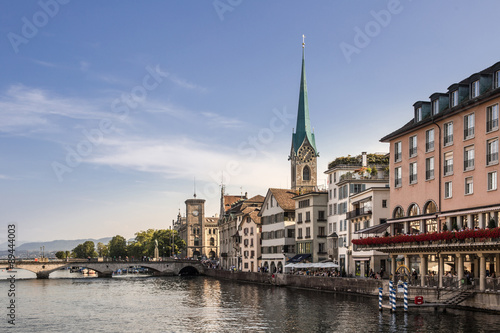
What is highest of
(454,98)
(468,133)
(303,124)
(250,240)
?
(303,124)

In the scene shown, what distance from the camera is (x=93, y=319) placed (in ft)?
168

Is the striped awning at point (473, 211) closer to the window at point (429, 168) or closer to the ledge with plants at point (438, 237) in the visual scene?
the ledge with plants at point (438, 237)

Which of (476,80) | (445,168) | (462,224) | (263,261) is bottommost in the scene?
(263,261)

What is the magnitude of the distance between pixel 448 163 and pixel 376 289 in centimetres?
1545

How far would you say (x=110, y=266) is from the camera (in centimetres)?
14688

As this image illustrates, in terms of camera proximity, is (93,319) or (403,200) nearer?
(93,319)

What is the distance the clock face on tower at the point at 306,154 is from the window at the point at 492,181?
12617 cm

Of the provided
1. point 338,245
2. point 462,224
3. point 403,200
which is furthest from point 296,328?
point 338,245

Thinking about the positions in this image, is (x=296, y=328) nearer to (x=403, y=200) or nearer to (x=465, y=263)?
(x=465, y=263)

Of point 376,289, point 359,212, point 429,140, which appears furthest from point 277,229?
point 429,140

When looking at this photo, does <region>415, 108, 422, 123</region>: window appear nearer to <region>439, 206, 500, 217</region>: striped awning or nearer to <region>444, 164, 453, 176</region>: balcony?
<region>444, 164, 453, 176</region>: balcony

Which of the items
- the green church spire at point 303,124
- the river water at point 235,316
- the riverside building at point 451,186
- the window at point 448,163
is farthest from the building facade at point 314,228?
the green church spire at point 303,124

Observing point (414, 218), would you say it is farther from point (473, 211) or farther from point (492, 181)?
point (492, 181)

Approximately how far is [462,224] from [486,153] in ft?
22.8
